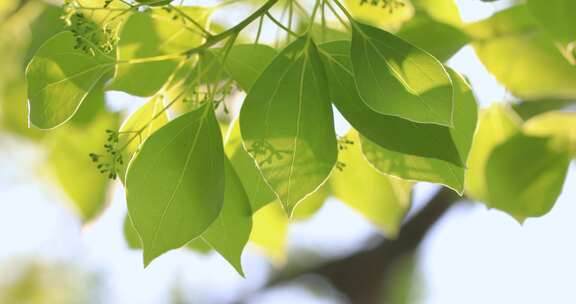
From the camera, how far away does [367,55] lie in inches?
23.4

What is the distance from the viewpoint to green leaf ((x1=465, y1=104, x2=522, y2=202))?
98 cm

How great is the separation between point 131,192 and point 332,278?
193 cm

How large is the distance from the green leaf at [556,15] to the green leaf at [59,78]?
1.19 feet

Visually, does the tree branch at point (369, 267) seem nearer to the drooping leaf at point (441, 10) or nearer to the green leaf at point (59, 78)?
the drooping leaf at point (441, 10)

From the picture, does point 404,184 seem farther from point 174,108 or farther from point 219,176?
point 219,176

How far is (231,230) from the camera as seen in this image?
2.22ft

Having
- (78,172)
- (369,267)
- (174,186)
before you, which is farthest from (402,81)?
(369,267)

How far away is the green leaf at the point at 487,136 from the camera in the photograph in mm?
978

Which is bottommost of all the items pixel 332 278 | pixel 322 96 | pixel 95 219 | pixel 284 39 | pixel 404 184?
pixel 332 278

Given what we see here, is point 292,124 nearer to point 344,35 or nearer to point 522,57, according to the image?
point 344,35

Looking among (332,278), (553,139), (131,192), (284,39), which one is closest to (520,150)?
(553,139)

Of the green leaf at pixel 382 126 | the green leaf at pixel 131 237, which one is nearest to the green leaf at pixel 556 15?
the green leaf at pixel 382 126

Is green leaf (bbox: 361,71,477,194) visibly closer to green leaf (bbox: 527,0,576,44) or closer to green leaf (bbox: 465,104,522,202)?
green leaf (bbox: 527,0,576,44)

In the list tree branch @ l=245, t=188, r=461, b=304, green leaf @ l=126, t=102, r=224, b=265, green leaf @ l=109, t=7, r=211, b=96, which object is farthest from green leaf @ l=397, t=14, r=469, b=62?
tree branch @ l=245, t=188, r=461, b=304
